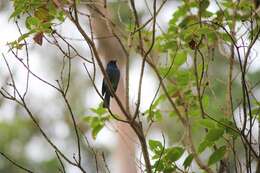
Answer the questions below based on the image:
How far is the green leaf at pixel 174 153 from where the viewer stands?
2.00 meters

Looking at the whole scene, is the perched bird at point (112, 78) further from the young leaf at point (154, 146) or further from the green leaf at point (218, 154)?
the green leaf at point (218, 154)

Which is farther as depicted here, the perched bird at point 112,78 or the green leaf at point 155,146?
the perched bird at point 112,78

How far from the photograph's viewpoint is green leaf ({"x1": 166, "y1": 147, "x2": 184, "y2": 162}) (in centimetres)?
200

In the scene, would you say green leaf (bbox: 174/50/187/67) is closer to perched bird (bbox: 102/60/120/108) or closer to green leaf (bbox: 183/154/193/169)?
perched bird (bbox: 102/60/120/108)

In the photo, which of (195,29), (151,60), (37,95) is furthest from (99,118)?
(37,95)

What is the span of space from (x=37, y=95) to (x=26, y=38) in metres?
6.22

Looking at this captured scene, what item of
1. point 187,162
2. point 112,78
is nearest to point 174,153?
point 187,162

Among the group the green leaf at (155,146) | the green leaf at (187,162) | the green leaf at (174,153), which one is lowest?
the green leaf at (187,162)

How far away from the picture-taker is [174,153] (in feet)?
6.59

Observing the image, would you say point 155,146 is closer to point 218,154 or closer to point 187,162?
point 187,162

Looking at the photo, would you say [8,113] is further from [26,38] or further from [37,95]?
[26,38]

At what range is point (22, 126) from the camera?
23.5 ft

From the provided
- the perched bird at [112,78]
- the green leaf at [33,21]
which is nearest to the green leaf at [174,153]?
the perched bird at [112,78]

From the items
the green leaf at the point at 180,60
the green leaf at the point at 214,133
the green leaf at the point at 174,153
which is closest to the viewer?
the green leaf at the point at 214,133
